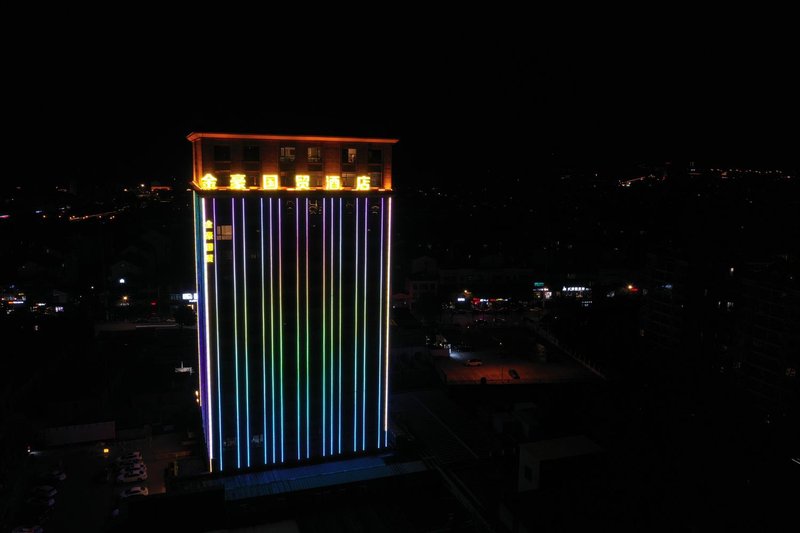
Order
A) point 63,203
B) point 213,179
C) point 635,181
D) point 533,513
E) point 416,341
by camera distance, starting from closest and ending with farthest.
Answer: point 533,513
point 213,179
point 416,341
point 63,203
point 635,181

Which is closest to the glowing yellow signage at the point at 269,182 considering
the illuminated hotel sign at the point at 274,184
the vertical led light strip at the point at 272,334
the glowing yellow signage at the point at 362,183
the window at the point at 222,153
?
the illuminated hotel sign at the point at 274,184

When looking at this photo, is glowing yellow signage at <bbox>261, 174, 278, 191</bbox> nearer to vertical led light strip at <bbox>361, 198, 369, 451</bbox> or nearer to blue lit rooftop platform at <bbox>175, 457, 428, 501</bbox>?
vertical led light strip at <bbox>361, 198, 369, 451</bbox>

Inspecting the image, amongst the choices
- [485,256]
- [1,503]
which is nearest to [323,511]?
[1,503]

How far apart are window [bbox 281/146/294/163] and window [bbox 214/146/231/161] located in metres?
0.97

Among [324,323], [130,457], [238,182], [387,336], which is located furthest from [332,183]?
[130,457]

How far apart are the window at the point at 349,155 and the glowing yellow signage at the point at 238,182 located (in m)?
1.93

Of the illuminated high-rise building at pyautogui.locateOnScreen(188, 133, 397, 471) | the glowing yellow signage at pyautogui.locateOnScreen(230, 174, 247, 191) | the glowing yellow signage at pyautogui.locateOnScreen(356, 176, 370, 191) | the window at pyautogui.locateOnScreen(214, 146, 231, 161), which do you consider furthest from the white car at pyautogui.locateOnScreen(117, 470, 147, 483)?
the glowing yellow signage at pyautogui.locateOnScreen(356, 176, 370, 191)

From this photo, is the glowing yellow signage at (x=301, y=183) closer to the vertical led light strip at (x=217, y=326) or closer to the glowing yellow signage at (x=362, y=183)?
the glowing yellow signage at (x=362, y=183)

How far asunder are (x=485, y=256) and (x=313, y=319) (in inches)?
796

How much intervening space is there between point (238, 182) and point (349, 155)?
7.11 ft

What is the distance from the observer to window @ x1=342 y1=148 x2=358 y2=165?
1149 cm

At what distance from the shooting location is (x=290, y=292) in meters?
11.3

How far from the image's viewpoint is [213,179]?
10688 millimetres

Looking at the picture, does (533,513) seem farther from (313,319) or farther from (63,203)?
(63,203)
